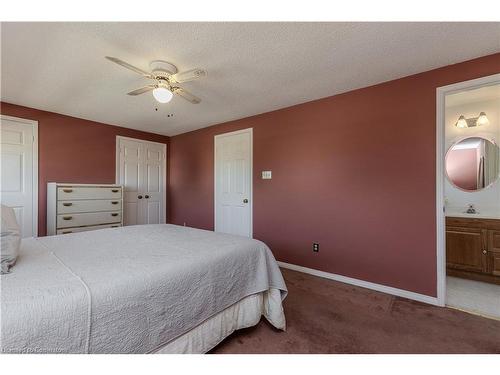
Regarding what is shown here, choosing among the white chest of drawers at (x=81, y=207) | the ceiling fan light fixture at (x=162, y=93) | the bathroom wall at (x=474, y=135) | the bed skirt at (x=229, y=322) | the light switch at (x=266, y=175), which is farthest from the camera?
the light switch at (x=266, y=175)

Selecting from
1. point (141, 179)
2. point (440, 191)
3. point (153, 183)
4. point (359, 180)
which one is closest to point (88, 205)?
point (141, 179)

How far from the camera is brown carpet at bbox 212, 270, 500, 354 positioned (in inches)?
62.9

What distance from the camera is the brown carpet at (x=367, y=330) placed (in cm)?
160

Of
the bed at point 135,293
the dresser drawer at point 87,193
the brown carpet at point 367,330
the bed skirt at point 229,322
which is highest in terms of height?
the dresser drawer at point 87,193

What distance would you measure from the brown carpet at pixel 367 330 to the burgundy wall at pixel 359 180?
0.34 metres

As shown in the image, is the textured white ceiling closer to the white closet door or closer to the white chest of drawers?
the white chest of drawers

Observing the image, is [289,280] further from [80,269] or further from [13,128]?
[13,128]

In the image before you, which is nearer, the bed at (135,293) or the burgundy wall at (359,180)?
the bed at (135,293)

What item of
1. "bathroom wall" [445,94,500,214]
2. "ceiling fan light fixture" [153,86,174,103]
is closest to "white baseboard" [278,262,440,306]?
"bathroom wall" [445,94,500,214]

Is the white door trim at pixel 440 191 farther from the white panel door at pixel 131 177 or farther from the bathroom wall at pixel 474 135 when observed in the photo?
the white panel door at pixel 131 177

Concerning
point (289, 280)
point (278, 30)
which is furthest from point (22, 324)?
point (289, 280)

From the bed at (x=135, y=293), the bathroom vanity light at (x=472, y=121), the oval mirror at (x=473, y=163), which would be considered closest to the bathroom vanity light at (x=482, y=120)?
the bathroom vanity light at (x=472, y=121)

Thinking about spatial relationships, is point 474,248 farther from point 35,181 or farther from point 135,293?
point 35,181

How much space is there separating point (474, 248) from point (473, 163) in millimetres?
1165
